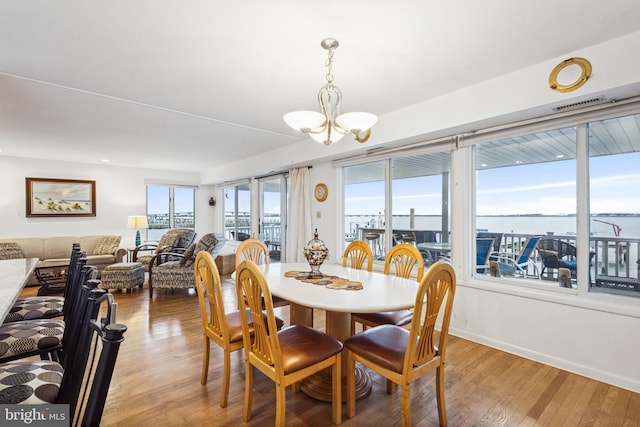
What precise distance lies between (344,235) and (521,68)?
295 centimetres

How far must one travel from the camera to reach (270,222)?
6332mm

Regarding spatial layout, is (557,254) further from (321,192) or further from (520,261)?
(321,192)

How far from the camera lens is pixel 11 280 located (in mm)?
1950

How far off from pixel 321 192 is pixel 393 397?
10.5ft

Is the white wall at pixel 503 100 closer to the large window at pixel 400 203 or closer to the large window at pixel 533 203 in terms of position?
the large window at pixel 533 203

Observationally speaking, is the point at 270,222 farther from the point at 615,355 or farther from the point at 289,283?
the point at 615,355

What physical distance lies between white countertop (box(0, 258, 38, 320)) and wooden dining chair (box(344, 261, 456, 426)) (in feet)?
5.57

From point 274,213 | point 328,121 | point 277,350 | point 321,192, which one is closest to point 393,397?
point 277,350

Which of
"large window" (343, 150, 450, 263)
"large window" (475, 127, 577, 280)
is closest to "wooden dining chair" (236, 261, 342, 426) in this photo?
"large window" (475, 127, 577, 280)

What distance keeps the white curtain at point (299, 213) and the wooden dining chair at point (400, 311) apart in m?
2.21

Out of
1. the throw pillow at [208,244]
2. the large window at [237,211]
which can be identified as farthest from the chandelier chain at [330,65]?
the large window at [237,211]

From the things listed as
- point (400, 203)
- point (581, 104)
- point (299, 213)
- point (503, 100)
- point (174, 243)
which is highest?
point (503, 100)

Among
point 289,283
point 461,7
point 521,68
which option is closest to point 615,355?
point 521,68

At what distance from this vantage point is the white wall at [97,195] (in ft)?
18.3
